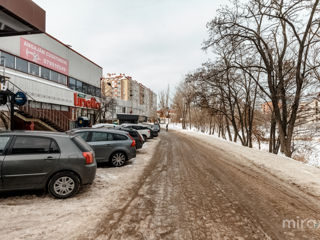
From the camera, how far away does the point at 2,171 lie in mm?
3826

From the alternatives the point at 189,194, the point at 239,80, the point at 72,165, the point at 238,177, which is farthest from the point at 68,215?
the point at 239,80

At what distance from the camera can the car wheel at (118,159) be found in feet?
24.8

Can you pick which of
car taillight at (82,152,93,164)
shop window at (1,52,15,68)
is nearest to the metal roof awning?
car taillight at (82,152,93,164)

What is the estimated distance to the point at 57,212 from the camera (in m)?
3.61

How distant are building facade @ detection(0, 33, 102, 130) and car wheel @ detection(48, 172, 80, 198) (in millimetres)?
11037

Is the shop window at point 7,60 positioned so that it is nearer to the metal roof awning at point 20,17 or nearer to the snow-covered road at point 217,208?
the metal roof awning at point 20,17

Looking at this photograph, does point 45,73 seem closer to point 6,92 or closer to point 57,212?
point 6,92

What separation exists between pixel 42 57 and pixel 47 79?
2.24m

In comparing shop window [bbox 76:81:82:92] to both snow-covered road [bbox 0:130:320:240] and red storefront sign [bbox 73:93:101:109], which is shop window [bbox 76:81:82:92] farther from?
snow-covered road [bbox 0:130:320:240]

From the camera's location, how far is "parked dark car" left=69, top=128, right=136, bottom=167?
24.3ft

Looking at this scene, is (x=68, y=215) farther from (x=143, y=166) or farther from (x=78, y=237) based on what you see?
(x=143, y=166)

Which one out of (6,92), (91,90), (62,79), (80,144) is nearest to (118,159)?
(80,144)

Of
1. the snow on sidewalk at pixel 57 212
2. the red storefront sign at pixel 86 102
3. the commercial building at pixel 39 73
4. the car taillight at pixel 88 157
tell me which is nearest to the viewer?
the snow on sidewalk at pixel 57 212

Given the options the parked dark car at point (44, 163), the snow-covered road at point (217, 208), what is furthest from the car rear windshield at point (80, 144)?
the snow-covered road at point (217, 208)
